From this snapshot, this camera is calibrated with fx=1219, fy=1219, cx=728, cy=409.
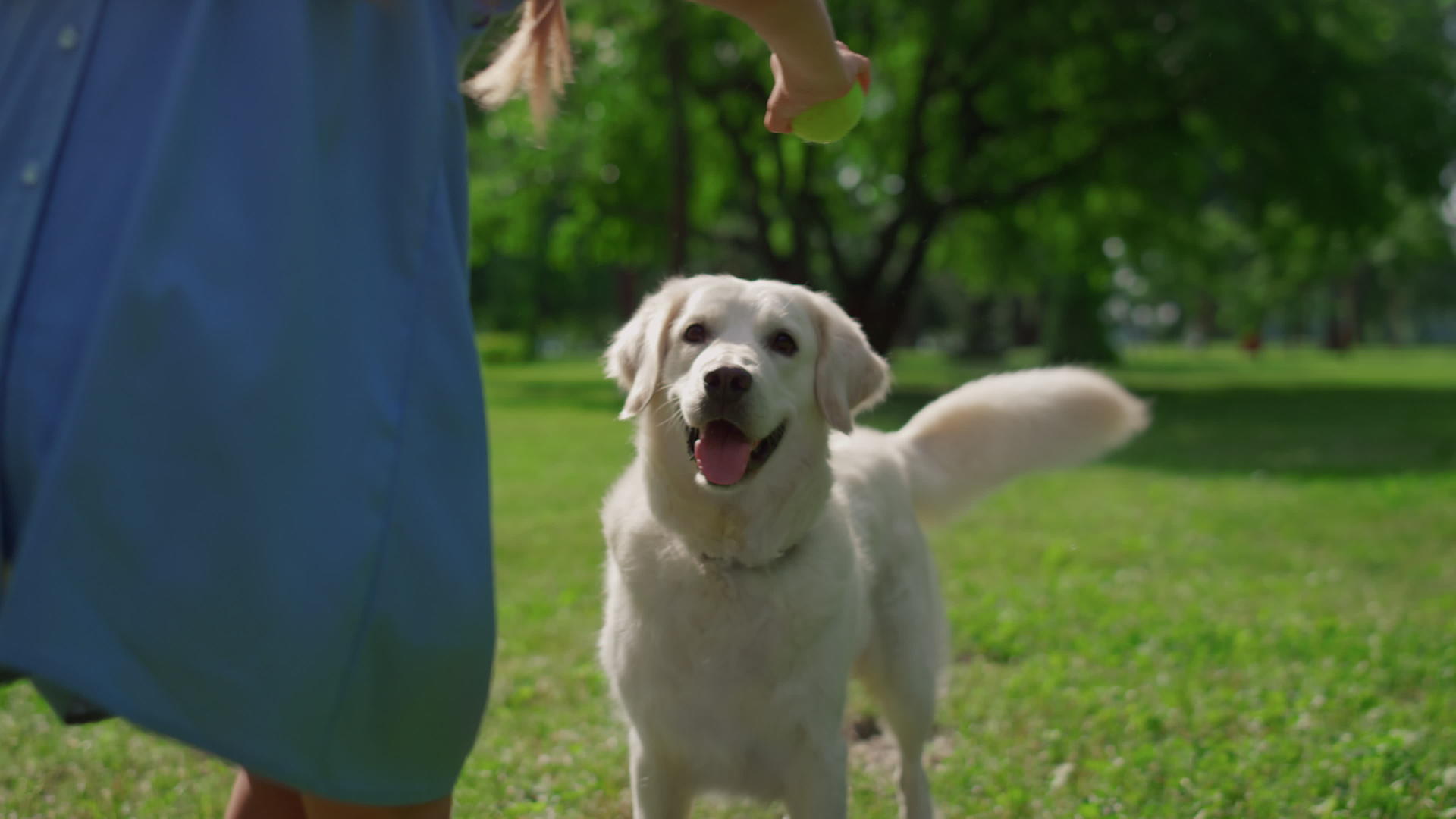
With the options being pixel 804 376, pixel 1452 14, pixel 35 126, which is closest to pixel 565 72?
pixel 35 126

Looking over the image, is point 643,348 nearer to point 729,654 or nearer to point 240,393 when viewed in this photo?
point 729,654

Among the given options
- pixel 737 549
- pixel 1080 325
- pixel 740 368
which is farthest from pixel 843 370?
pixel 1080 325

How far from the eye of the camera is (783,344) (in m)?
3.03

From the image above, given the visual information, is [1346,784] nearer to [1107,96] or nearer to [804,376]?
[804,376]

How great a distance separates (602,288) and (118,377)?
5942 cm

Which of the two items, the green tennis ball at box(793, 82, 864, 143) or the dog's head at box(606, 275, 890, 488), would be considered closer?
the green tennis ball at box(793, 82, 864, 143)

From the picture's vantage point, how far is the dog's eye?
3.01 m

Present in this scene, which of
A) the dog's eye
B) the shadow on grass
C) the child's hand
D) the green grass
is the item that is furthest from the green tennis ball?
the shadow on grass

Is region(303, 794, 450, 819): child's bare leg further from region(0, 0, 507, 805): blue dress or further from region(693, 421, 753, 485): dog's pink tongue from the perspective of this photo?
region(693, 421, 753, 485): dog's pink tongue

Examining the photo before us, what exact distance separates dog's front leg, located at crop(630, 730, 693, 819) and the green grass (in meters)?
0.68

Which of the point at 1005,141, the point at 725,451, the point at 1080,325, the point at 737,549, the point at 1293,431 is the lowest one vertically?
the point at 1080,325

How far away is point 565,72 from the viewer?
70.0 inches

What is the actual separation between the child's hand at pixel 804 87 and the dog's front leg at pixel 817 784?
1540 millimetres

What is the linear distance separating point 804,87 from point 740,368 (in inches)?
46.3
